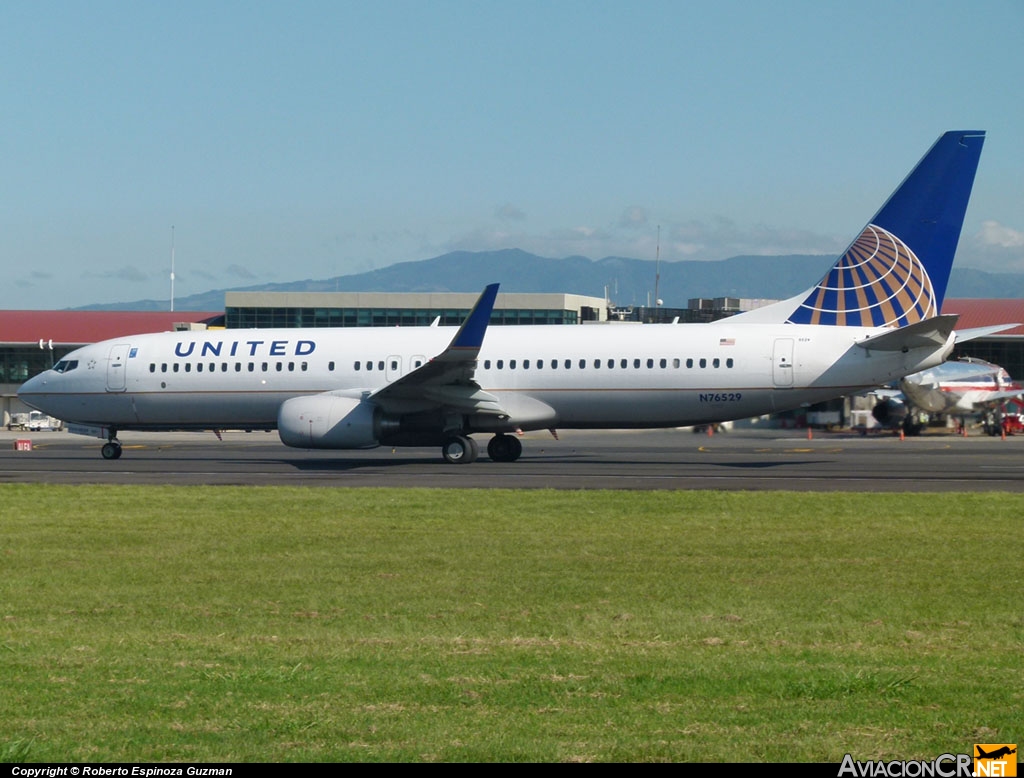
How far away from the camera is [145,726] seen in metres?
6.66

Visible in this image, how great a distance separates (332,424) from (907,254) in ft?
49.9

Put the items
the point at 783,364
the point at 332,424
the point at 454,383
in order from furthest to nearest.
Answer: the point at 454,383 < the point at 783,364 < the point at 332,424

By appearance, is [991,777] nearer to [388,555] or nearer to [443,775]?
[443,775]

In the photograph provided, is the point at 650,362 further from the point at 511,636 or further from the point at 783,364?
the point at 511,636

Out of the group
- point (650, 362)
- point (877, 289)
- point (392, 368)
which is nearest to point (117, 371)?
point (392, 368)

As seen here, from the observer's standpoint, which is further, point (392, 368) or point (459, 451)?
point (392, 368)

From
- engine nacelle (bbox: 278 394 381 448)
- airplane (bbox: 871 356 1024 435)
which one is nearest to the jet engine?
engine nacelle (bbox: 278 394 381 448)

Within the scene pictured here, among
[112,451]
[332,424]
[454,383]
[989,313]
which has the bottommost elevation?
[112,451]

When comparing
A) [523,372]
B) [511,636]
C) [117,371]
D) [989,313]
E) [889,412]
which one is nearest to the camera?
[511,636]

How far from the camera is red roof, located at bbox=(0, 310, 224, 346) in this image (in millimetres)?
83125

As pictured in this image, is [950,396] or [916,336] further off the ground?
[916,336]

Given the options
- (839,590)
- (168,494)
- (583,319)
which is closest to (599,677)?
(839,590)

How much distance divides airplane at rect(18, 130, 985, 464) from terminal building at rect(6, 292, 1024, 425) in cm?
4628

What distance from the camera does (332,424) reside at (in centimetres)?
3070
